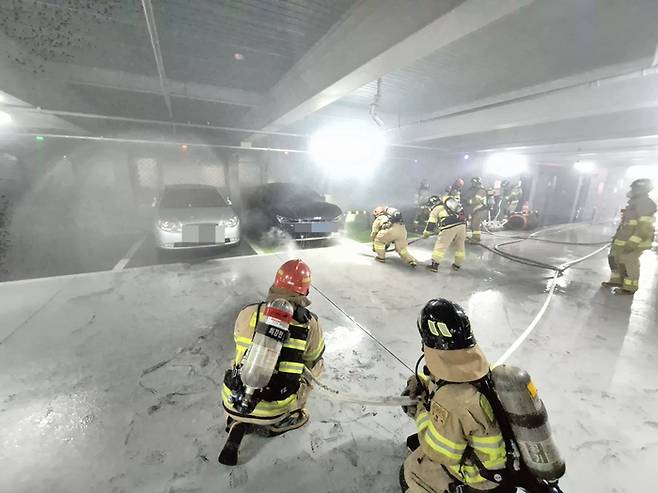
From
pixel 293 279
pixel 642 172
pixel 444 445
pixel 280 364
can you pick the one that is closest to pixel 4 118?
pixel 293 279

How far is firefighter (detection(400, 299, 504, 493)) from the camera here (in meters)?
1.12

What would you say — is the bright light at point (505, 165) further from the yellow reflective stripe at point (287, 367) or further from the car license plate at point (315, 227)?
the yellow reflective stripe at point (287, 367)

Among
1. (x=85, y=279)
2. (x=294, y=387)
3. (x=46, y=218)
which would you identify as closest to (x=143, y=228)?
(x=46, y=218)

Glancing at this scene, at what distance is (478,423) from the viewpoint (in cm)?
112

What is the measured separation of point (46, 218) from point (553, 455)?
12544 mm

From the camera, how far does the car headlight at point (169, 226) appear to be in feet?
17.1

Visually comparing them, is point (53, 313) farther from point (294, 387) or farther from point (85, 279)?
point (294, 387)

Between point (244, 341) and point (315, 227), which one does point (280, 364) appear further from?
point (315, 227)

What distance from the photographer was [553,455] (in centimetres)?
105

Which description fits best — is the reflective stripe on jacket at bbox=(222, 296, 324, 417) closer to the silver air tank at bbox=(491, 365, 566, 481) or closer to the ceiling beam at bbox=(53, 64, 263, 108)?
the silver air tank at bbox=(491, 365, 566, 481)

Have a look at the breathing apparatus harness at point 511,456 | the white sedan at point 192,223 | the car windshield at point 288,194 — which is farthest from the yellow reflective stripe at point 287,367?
the car windshield at point 288,194

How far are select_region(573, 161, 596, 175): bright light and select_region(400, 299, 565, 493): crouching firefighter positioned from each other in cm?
1957

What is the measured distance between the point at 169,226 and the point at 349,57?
428cm

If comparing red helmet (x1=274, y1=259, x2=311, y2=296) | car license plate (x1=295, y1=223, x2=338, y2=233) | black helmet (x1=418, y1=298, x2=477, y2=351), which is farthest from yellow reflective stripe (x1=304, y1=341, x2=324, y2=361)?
car license plate (x1=295, y1=223, x2=338, y2=233)
